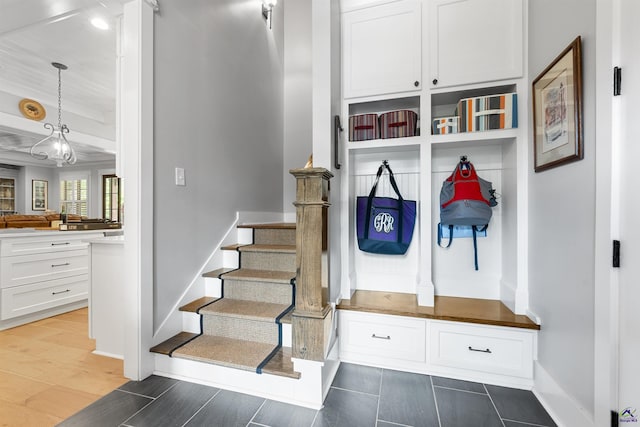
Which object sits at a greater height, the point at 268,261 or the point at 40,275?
the point at 268,261

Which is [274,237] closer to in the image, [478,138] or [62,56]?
[478,138]

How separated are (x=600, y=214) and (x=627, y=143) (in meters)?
0.27

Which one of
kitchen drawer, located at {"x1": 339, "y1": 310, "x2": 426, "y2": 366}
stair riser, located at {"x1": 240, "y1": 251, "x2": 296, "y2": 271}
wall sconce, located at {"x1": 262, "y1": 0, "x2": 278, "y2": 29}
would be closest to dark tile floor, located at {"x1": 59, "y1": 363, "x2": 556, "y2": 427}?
kitchen drawer, located at {"x1": 339, "y1": 310, "x2": 426, "y2": 366}

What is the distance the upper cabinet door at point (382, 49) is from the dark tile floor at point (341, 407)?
6.32ft

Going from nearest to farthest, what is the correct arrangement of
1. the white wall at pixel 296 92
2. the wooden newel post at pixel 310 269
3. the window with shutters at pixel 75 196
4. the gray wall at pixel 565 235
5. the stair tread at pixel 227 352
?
the gray wall at pixel 565 235 < the wooden newel post at pixel 310 269 < the stair tread at pixel 227 352 < the white wall at pixel 296 92 < the window with shutters at pixel 75 196

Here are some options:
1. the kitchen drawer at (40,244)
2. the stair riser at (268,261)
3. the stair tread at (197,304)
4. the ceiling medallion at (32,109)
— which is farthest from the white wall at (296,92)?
the ceiling medallion at (32,109)

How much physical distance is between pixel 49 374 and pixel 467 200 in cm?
291

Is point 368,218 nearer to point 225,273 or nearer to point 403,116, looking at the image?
point 403,116

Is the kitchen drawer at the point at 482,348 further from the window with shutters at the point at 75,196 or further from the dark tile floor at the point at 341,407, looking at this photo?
the window with shutters at the point at 75,196

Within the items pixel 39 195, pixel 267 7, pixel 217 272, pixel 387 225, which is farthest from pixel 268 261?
pixel 39 195

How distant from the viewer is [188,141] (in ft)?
6.34

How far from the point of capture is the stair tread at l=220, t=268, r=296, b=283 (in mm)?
1894

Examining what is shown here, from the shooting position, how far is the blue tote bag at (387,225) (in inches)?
81.3

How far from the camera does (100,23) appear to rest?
8.23 feet
